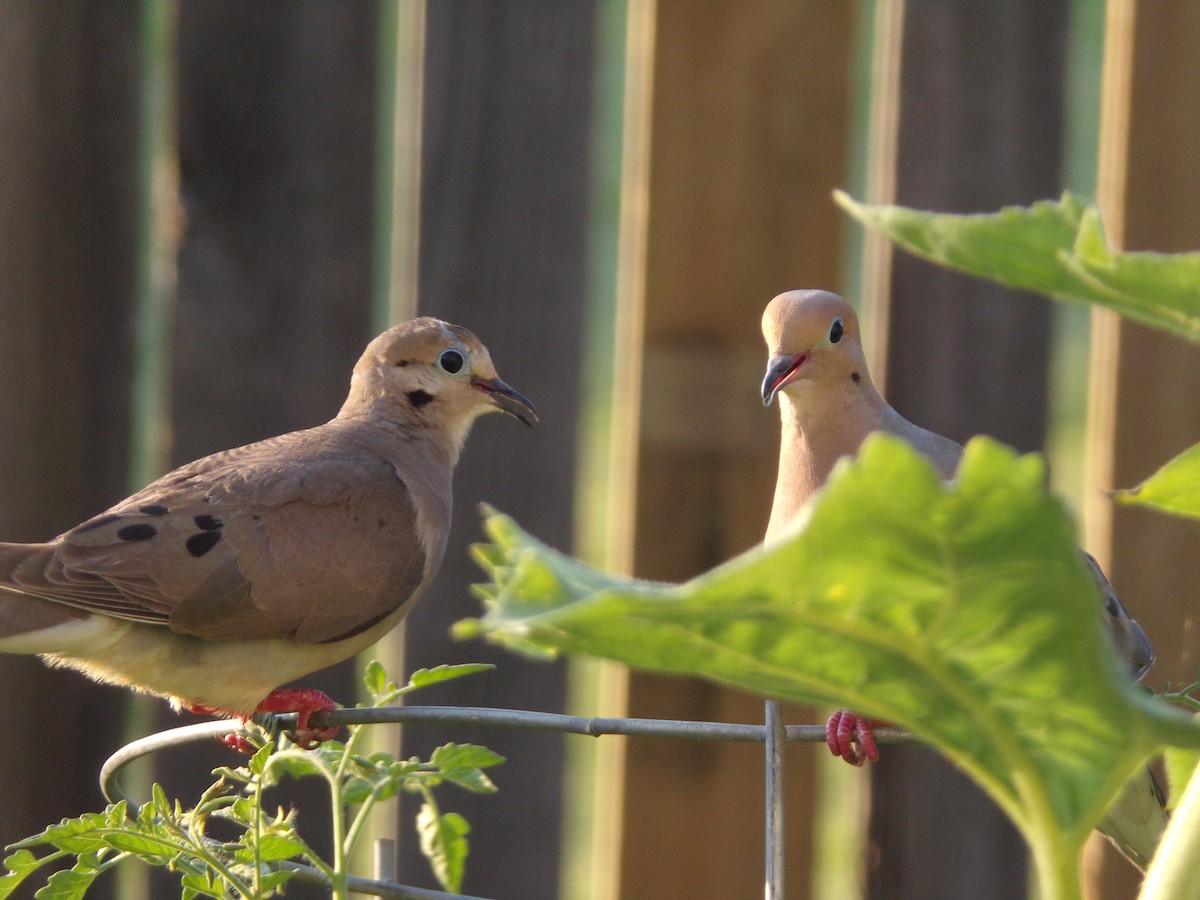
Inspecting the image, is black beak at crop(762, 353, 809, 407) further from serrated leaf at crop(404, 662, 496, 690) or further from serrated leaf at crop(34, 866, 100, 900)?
serrated leaf at crop(34, 866, 100, 900)

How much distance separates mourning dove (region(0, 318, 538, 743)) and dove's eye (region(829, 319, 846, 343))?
75cm

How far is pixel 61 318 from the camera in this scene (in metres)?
2.95

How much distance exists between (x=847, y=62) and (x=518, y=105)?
649 mm

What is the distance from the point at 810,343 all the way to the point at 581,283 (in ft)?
2.48

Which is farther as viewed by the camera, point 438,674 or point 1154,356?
point 1154,356

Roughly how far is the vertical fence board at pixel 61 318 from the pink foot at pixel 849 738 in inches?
74.1

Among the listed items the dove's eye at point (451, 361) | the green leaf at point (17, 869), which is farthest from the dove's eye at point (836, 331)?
the green leaf at point (17, 869)

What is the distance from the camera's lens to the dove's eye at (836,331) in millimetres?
2275

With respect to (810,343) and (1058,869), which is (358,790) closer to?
(1058,869)

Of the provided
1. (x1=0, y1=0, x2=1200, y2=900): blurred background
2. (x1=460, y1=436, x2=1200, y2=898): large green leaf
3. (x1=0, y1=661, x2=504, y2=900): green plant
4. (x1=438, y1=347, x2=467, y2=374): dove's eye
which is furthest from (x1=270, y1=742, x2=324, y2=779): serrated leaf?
(x1=438, y1=347, x2=467, y2=374): dove's eye

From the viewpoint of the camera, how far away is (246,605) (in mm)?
2578

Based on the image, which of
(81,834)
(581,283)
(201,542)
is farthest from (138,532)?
(81,834)

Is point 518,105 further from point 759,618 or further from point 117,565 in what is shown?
point 759,618

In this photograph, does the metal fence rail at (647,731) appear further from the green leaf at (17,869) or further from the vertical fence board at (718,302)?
the vertical fence board at (718,302)
